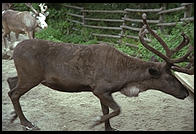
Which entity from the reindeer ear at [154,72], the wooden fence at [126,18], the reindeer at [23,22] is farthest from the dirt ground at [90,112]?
the reindeer at [23,22]

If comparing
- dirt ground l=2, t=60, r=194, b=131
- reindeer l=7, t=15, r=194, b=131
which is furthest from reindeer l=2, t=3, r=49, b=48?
reindeer l=7, t=15, r=194, b=131

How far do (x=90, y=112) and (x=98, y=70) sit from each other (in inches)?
51.0

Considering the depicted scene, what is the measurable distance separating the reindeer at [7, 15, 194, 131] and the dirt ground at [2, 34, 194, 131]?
569mm

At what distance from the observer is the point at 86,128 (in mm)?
4086

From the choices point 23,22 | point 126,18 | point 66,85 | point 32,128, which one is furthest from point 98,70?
point 126,18

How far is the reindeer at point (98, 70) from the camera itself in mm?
3631

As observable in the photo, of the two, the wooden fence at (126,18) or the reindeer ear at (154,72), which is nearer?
the reindeer ear at (154,72)

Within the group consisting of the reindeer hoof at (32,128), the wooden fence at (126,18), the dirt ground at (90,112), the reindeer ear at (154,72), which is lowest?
the dirt ground at (90,112)

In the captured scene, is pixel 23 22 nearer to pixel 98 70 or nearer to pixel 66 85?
pixel 66 85

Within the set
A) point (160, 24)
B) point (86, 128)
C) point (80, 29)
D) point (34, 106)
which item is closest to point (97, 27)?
point (80, 29)

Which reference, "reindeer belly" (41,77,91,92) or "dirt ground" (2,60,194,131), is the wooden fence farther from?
"reindeer belly" (41,77,91,92)

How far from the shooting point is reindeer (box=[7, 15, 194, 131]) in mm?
3631

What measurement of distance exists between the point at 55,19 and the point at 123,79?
428 inches

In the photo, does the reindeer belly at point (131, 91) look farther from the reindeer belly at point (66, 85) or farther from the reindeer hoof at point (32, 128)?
the reindeer hoof at point (32, 128)
